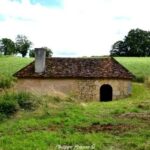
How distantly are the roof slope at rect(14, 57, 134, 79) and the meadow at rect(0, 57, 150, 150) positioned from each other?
532 inches

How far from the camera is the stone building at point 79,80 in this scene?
3859 cm

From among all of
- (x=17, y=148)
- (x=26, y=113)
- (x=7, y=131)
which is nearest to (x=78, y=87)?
(x=26, y=113)

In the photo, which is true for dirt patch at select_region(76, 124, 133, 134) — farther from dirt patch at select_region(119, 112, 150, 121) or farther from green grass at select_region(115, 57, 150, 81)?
green grass at select_region(115, 57, 150, 81)

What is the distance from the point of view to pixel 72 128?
18.0 metres

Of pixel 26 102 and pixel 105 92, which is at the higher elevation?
pixel 26 102

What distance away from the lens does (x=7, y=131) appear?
17.5m

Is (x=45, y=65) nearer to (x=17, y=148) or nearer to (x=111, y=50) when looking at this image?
(x=17, y=148)

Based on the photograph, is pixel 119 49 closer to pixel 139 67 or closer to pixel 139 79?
pixel 139 67

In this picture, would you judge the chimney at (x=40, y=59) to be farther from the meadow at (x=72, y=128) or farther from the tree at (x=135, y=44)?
the tree at (x=135, y=44)

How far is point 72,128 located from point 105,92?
73.0 feet

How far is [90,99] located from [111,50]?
2314 inches

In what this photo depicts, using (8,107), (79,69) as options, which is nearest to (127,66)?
(79,69)

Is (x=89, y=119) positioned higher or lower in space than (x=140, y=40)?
lower

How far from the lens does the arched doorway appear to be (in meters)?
39.7
